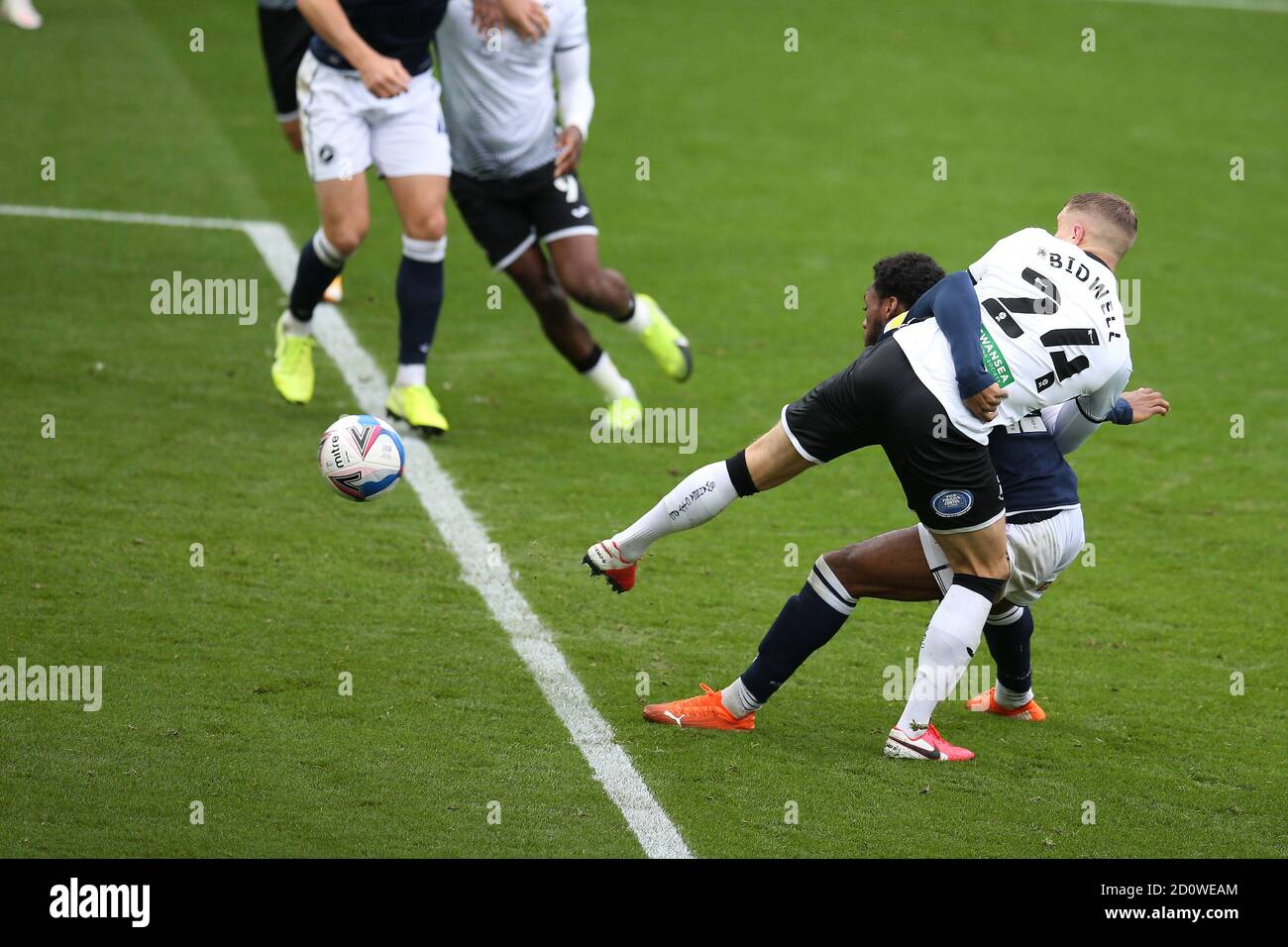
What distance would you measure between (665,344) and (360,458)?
8.74 feet

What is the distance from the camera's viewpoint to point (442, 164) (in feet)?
24.7

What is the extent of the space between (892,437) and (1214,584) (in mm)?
2510

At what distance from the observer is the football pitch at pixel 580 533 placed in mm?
4648

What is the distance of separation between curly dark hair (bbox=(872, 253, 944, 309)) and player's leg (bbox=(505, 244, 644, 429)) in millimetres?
2999

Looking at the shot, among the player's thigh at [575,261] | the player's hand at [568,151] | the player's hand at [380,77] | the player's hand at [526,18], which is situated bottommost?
the player's thigh at [575,261]

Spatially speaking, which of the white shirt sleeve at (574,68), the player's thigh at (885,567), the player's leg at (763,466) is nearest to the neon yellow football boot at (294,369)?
the white shirt sleeve at (574,68)

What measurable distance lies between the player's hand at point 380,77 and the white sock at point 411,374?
4.25ft

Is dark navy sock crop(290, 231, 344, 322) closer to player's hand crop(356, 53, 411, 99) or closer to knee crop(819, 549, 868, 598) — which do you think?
player's hand crop(356, 53, 411, 99)

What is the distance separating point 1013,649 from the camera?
5.30 m

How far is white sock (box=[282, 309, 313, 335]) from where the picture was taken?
25.8ft

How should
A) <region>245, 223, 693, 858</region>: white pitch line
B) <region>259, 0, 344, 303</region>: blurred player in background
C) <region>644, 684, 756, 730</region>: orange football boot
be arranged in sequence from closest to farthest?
<region>245, 223, 693, 858</region>: white pitch line, <region>644, 684, 756, 730</region>: orange football boot, <region>259, 0, 344, 303</region>: blurred player in background

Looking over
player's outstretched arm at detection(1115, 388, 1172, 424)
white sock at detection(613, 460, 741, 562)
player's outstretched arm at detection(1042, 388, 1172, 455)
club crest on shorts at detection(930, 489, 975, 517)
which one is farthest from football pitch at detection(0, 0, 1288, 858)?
player's outstretched arm at detection(1115, 388, 1172, 424)

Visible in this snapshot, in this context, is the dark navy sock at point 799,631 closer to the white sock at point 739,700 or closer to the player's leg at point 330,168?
the white sock at point 739,700

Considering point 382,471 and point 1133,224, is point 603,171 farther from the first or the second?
point 1133,224
